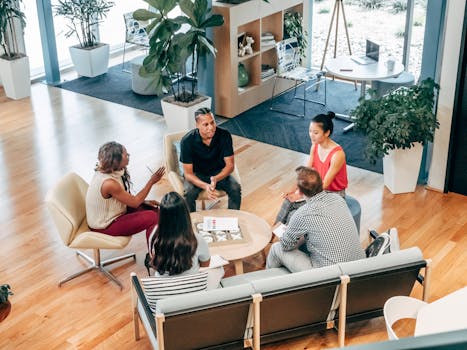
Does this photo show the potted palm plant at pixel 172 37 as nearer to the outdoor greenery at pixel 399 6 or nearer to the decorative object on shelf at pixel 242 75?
the decorative object on shelf at pixel 242 75

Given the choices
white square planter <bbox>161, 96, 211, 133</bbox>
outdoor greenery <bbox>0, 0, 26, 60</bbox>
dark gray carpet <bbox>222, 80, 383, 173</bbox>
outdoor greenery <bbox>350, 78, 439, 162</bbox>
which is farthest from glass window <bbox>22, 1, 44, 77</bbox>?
outdoor greenery <bbox>350, 78, 439, 162</bbox>

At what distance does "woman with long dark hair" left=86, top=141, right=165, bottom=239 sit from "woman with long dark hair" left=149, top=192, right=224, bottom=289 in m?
0.94

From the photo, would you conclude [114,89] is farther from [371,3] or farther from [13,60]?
[371,3]

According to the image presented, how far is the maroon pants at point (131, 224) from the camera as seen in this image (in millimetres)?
5008

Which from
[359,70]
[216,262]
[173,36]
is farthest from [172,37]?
[216,262]

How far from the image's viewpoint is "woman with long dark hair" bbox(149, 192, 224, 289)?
393cm

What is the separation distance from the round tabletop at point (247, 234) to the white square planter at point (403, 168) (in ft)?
6.22

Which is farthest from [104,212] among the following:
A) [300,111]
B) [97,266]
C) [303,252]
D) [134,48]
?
[134,48]

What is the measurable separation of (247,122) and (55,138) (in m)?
2.45

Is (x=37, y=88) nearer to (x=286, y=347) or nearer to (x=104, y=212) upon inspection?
(x=104, y=212)

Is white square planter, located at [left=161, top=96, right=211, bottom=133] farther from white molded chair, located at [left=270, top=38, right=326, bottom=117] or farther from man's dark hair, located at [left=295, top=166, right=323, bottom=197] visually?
man's dark hair, located at [left=295, top=166, right=323, bottom=197]

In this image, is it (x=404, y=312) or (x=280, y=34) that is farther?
(x=280, y=34)

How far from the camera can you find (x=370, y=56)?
8406 mm

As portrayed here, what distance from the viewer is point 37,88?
9.84 meters
